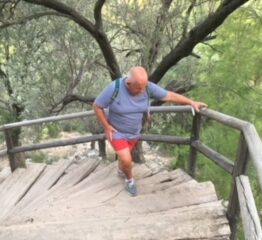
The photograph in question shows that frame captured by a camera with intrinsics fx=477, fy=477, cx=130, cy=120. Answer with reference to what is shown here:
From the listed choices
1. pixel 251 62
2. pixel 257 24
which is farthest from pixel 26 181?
pixel 257 24

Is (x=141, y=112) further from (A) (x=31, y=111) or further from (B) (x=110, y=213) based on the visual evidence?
(A) (x=31, y=111)

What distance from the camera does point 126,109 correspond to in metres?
4.71

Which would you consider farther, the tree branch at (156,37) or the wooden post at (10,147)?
the tree branch at (156,37)

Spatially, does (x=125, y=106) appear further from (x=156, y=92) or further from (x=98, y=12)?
(x=98, y=12)

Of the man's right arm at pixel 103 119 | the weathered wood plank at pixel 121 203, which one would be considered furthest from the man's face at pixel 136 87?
the weathered wood plank at pixel 121 203

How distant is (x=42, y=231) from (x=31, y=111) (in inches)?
254

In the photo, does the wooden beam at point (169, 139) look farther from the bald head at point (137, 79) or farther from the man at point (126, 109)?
the bald head at point (137, 79)

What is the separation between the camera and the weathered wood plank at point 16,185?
17.4 feet

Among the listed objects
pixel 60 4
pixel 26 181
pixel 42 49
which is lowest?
pixel 26 181

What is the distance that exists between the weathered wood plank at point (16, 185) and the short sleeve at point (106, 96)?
4.96 feet

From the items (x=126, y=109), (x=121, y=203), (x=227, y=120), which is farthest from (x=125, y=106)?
(x=227, y=120)

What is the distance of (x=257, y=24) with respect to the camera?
9.16 metres

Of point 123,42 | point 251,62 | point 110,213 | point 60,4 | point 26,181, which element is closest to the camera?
point 110,213

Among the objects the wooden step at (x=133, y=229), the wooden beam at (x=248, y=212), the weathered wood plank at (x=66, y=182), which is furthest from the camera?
the weathered wood plank at (x=66, y=182)
